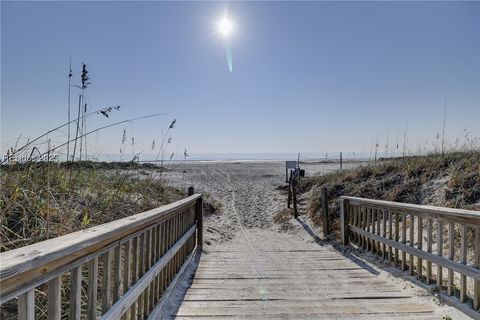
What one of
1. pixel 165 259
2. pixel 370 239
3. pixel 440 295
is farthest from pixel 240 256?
pixel 440 295

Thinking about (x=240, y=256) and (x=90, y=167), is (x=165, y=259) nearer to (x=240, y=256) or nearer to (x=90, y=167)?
(x=90, y=167)

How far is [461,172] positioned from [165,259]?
246 inches

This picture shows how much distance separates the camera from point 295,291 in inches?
167

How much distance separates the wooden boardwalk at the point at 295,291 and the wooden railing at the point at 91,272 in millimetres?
551

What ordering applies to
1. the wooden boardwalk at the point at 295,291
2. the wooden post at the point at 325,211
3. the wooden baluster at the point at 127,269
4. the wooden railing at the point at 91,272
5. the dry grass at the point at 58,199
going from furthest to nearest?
the wooden post at the point at 325,211
the wooden boardwalk at the point at 295,291
the dry grass at the point at 58,199
the wooden baluster at the point at 127,269
the wooden railing at the point at 91,272

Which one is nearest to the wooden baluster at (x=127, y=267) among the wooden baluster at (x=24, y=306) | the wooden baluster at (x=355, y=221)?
the wooden baluster at (x=24, y=306)

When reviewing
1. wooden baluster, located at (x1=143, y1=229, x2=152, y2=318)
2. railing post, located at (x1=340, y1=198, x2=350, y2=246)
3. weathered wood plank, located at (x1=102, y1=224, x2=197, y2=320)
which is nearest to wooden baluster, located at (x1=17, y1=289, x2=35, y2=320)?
weathered wood plank, located at (x1=102, y1=224, x2=197, y2=320)

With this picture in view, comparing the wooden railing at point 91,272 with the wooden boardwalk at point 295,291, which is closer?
the wooden railing at point 91,272

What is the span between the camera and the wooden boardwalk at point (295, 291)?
354cm

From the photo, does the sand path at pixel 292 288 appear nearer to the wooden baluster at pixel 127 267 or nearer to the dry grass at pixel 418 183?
the wooden baluster at pixel 127 267

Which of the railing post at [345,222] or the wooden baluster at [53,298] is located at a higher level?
the wooden baluster at [53,298]

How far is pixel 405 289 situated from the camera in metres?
4.17

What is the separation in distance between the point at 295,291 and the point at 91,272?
2.79 meters

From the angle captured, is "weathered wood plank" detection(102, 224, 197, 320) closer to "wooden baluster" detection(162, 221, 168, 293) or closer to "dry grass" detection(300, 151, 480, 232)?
"wooden baluster" detection(162, 221, 168, 293)
